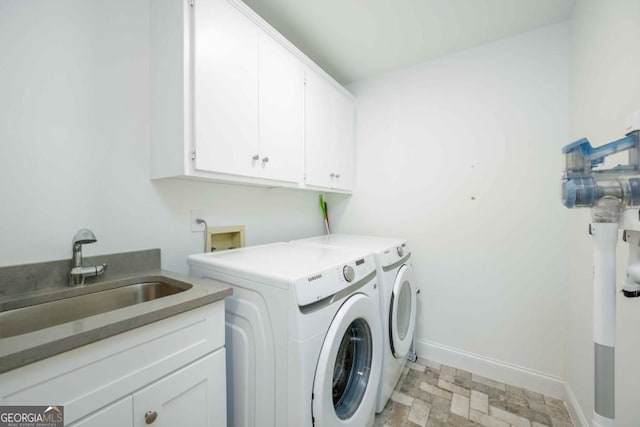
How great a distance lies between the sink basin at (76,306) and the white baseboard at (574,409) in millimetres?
2201

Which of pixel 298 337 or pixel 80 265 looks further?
pixel 80 265

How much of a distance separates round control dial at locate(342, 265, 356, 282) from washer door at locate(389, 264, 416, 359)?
0.50 metres

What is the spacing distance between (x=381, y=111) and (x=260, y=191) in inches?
54.4

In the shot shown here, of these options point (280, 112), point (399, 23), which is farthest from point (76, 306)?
point (399, 23)

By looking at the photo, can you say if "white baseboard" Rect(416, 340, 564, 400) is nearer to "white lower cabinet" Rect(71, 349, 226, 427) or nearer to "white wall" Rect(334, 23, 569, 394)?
"white wall" Rect(334, 23, 569, 394)

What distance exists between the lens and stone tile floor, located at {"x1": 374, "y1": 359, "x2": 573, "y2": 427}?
1491mm

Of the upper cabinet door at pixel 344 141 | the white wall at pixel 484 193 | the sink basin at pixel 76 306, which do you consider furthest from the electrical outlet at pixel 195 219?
the white wall at pixel 484 193

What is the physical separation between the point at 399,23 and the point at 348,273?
67.4 inches

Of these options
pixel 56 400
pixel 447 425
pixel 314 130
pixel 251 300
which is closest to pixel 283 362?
pixel 251 300

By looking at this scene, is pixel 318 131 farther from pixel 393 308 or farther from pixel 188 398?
pixel 188 398

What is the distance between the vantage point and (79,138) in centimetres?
112

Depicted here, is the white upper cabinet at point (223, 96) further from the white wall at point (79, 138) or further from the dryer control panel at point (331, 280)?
the dryer control panel at point (331, 280)

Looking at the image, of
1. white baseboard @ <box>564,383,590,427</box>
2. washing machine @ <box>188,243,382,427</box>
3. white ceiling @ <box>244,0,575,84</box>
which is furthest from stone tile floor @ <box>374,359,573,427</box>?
white ceiling @ <box>244,0,575,84</box>

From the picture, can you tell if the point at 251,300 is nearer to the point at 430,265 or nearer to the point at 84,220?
the point at 84,220
